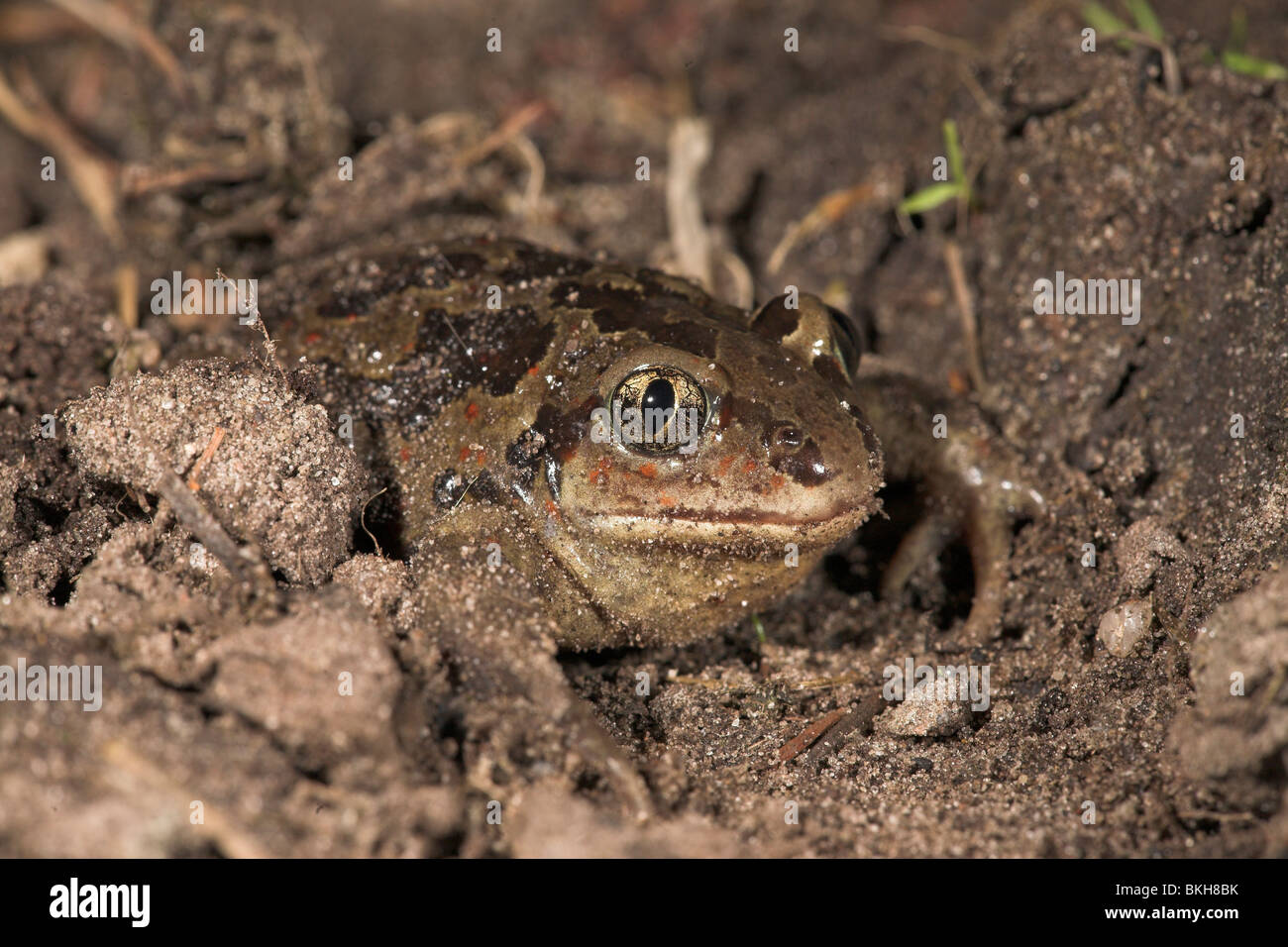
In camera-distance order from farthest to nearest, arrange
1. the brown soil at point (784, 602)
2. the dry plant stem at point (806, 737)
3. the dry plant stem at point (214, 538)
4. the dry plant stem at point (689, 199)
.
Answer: the dry plant stem at point (689, 199), the dry plant stem at point (806, 737), the dry plant stem at point (214, 538), the brown soil at point (784, 602)

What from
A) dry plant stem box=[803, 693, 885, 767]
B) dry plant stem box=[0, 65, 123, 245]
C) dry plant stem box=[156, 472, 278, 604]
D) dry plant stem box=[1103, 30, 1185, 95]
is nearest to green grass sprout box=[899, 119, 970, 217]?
dry plant stem box=[1103, 30, 1185, 95]

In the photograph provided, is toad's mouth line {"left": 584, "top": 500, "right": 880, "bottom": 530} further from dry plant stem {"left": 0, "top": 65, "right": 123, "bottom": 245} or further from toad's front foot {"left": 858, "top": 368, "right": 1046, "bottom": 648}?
dry plant stem {"left": 0, "top": 65, "right": 123, "bottom": 245}

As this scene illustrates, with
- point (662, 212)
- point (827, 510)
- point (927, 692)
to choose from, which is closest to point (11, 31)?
point (662, 212)

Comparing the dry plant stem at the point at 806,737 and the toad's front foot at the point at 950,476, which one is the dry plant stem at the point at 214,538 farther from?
the toad's front foot at the point at 950,476

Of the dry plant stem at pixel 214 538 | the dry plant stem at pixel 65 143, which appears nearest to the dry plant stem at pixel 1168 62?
the dry plant stem at pixel 214 538

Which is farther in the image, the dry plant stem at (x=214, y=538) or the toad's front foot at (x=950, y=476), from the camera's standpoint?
the toad's front foot at (x=950, y=476)

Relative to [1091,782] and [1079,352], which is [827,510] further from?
[1079,352]
